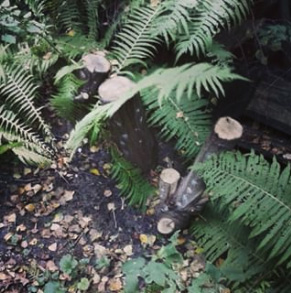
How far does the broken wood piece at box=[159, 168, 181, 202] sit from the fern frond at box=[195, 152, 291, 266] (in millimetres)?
277

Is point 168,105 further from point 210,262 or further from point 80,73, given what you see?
point 210,262

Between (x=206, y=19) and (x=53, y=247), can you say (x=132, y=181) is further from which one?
(x=206, y=19)

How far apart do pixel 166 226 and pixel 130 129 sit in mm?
708

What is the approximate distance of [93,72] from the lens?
311 cm

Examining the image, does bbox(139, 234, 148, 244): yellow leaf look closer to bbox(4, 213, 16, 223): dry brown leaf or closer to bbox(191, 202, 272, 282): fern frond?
bbox(191, 202, 272, 282): fern frond

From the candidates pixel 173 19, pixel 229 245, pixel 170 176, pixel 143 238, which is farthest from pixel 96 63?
pixel 229 245

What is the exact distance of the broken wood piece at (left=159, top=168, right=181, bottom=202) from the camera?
296 cm

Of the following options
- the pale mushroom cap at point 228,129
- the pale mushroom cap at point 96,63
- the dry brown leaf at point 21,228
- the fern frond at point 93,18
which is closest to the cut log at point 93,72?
the pale mushroom cap at point 96,63

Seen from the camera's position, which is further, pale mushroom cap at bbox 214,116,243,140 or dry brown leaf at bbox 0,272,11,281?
dry brown leaf at bbox 0,272,11,281

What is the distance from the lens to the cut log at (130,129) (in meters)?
2.76

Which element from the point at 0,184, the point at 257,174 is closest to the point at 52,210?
the point at 0,184

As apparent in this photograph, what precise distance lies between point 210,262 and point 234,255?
200 mm

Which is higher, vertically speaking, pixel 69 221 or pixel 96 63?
pixel 96 63

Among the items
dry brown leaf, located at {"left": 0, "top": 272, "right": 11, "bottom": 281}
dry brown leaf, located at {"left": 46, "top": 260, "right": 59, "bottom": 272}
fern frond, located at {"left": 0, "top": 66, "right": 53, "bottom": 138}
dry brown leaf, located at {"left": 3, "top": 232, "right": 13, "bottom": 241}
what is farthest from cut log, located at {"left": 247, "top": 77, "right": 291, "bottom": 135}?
dry brown leaf, located at {"left": 0, "top": 272, "right": 11, "bottom": 281}
